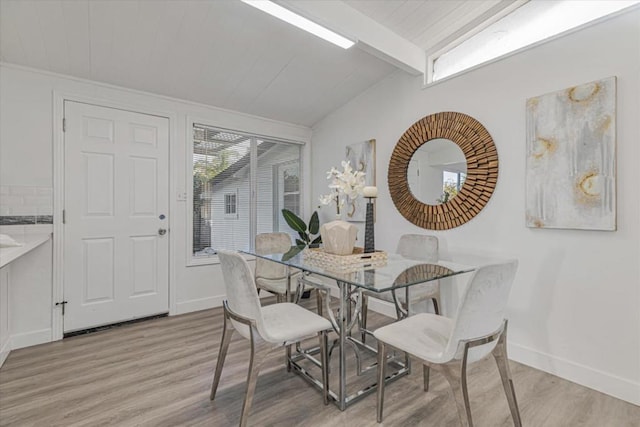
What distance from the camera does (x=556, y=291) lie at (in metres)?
2.20

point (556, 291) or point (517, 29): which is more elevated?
point (517, 29)

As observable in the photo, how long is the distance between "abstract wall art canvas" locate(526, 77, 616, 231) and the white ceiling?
0.99 m

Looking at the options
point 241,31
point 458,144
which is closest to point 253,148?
point 241,31

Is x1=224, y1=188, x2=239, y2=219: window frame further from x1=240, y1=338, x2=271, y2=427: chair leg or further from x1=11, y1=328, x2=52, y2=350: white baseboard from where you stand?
x1=240, y1=338, x2=271, y2=427: chair leg

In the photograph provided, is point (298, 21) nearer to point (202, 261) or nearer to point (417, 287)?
point (417, 287)

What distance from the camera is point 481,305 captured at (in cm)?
136

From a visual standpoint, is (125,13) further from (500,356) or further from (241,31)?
(500,356)

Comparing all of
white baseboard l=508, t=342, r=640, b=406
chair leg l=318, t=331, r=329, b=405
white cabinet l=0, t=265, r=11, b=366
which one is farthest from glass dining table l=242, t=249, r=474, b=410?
white cabinet l=0, t=265, r=11, b=366

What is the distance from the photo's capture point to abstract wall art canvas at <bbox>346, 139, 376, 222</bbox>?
3.53 metres

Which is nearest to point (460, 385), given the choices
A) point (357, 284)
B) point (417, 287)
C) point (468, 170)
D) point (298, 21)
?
point (357, 284)

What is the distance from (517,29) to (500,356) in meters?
2.42

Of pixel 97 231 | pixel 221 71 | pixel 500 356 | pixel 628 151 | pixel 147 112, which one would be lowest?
pixel 500 356

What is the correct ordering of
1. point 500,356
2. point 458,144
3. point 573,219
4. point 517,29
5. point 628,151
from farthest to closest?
point 458,144 → point 517,29 → point 573,219 → point 628,151 → point 500,356

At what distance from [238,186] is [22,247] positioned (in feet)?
7.16
